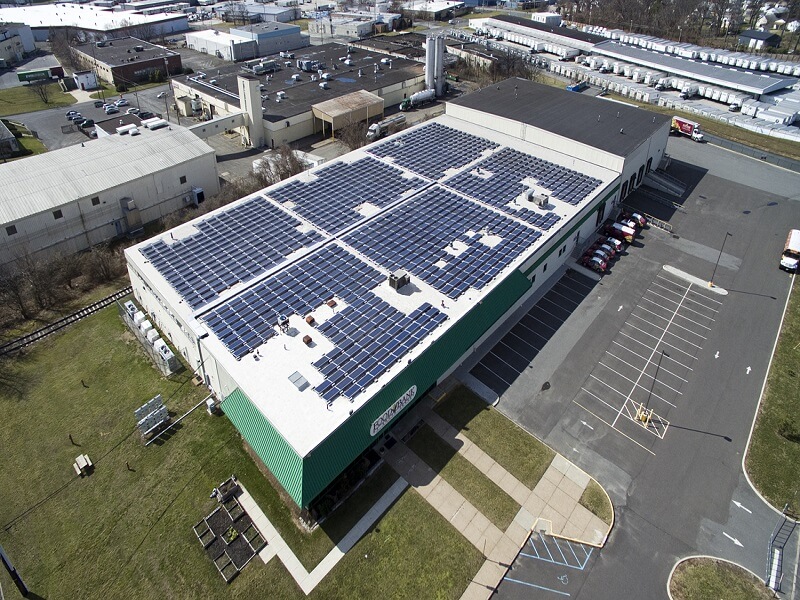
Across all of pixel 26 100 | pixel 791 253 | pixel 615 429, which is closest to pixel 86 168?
pixel 615 429

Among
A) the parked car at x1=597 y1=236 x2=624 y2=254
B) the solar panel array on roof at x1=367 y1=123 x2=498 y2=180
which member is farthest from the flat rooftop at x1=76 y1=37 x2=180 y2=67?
the parked car at x1=597 y1=236 x2=624 y2=254

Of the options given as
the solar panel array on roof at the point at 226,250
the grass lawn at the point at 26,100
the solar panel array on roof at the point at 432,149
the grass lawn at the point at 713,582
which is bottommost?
the grass lawn at the point at 713,582

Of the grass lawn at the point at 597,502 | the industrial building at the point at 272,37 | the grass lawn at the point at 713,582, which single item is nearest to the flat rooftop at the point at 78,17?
the industrial building at the point at 272,37

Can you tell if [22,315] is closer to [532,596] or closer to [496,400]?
[496,400]

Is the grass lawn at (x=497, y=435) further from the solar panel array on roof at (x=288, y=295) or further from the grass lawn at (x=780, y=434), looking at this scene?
the grass lawn at (x=780, y=434)

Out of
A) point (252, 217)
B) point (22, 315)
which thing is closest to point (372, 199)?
point (252, 217)

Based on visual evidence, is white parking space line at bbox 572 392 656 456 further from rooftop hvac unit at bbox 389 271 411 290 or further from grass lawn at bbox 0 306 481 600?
rooftop hvac unit at bbox 389 271 411 290
